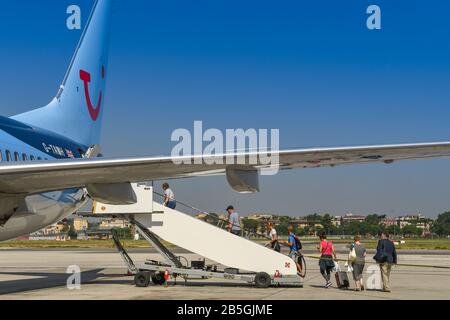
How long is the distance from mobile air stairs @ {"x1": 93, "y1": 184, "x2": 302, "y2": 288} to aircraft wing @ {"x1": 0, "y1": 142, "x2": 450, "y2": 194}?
4434 mm

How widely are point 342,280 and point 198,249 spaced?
3.79 m

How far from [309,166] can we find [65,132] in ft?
30.3

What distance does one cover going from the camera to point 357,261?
16719 millimetres

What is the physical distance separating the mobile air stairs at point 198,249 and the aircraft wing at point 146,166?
4.43 metres

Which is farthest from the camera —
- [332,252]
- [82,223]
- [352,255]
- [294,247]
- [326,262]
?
[82,223]

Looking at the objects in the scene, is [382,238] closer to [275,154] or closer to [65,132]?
[275,154]

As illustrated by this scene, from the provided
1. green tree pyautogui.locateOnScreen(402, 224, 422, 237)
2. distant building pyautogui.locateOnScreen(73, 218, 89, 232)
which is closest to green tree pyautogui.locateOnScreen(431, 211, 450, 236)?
green tree pyautogui.locateOnScreen(402, 224, 422, 237)

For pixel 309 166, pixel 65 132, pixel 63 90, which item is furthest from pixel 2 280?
pixel 309 166

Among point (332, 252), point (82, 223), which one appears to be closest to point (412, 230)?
point (82, 223)

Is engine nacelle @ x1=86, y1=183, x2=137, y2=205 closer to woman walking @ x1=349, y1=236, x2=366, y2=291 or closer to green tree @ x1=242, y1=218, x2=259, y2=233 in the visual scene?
woman walking @ x1=349, y1=236, x2=366, y2=291

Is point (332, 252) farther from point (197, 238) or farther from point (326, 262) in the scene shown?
point (197, 238)

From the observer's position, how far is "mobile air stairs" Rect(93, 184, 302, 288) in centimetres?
1677

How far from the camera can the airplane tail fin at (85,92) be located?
770 inches

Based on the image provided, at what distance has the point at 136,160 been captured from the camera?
1116cm
